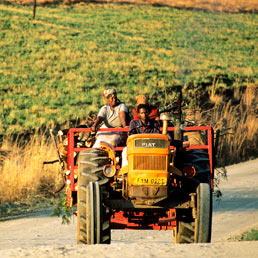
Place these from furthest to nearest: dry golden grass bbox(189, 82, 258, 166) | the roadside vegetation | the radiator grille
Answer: dry golden grass bbox(189, 82, 258, 166) → the roadside vegetation → the radiator grille

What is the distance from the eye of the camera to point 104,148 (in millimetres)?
8812

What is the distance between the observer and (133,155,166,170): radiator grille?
812 cm

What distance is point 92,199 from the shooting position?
8.25 meters

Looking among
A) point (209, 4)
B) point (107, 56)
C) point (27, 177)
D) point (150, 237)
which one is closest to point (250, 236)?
point (150, 237)

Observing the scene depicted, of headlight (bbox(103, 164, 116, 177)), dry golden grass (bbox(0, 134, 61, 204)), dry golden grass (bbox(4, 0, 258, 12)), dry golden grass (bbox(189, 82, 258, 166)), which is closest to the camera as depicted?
headlight (bbox(103, 164, 116, 177))

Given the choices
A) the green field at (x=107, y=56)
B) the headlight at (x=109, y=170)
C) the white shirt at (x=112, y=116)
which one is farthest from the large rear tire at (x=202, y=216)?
the green field at (x=107, y=56)

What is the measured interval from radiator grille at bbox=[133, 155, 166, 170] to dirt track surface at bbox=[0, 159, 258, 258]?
0.80 metres

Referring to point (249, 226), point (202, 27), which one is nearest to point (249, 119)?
point (249, 226)

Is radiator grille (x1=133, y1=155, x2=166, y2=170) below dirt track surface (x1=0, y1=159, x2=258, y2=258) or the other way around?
the other way around

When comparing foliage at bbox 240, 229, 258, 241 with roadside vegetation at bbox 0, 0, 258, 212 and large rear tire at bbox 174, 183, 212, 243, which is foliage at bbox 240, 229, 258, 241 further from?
roadside vegetation at bbox 0, 0, 258, 212

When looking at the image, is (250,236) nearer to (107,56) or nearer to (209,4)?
(107,56)

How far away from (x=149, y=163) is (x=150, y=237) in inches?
114

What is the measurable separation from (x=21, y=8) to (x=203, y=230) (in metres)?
64.3

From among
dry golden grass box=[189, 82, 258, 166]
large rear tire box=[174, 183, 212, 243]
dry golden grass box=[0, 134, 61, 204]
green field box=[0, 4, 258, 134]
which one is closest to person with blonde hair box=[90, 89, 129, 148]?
large rear tire box=[174, 183, 212, 243]
